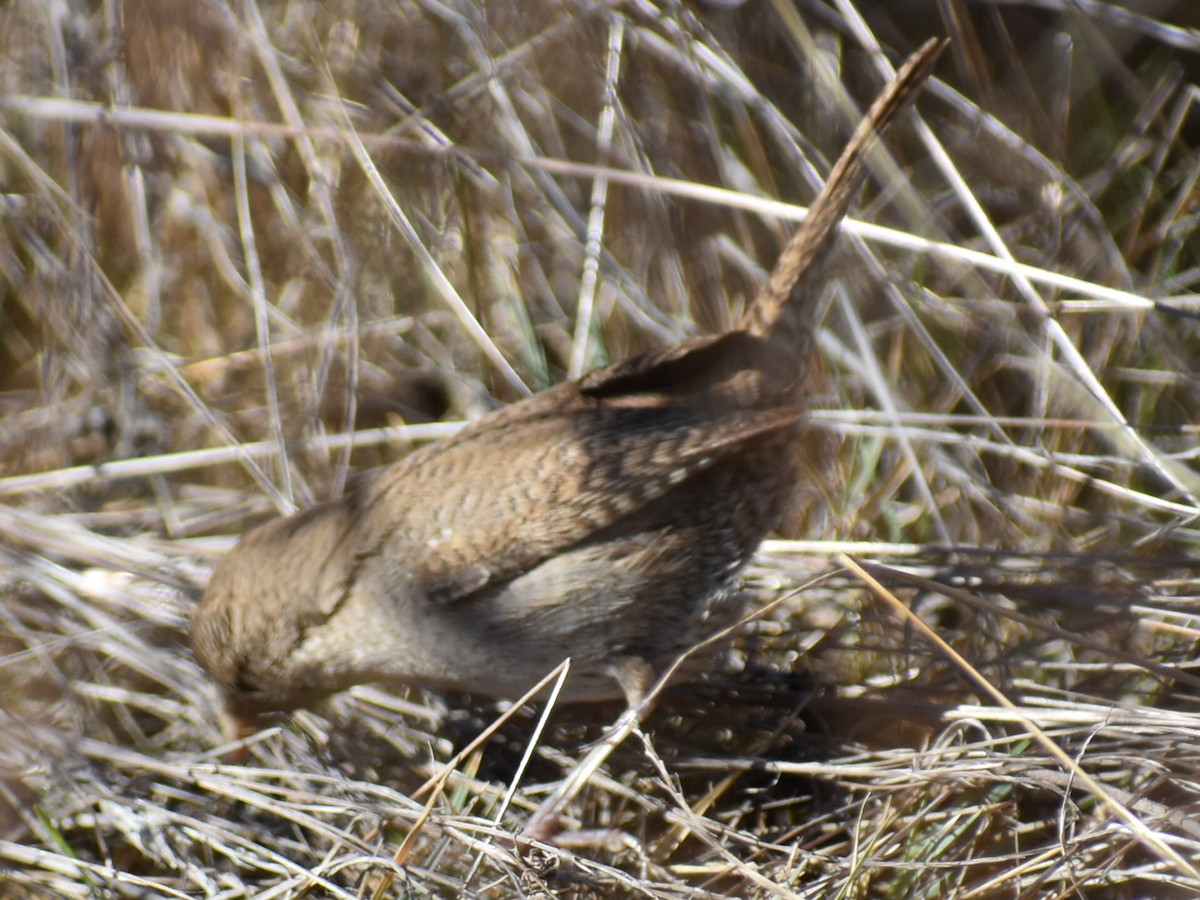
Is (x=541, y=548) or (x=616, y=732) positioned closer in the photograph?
(x=541, y=548)

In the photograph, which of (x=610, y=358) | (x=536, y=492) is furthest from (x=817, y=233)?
(x=610, y=358)

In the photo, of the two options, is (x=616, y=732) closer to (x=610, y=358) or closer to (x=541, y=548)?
(x=541, y=548)

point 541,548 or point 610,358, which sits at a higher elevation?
point 610,358

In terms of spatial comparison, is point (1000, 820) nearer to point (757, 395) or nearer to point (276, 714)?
point (757, 395)

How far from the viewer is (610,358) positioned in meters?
3.73

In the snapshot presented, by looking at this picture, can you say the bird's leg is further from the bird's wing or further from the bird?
the bird's wing

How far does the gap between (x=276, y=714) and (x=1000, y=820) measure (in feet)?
5.58

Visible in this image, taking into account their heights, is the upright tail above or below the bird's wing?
above

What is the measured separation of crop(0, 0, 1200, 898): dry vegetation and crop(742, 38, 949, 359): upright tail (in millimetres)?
364

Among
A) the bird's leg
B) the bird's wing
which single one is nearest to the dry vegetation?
the bird's leg

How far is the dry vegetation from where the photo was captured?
266 cm

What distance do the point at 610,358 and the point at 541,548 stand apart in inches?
50.0

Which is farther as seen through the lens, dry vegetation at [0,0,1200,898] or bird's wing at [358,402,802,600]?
dry vegetation at [0,0,1200,898]

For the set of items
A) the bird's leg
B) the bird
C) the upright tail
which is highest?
the upright tail
